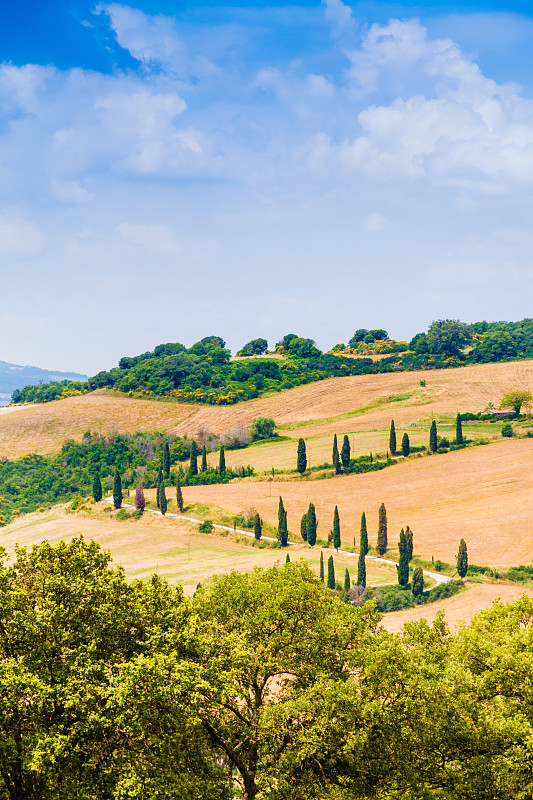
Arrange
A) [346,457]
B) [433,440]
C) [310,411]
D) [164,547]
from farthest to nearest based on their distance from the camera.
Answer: [310,411] < [433,440] < [346,457] < [164,547]

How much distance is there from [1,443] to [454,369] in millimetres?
100869

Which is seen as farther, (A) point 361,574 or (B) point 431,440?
(B) point 431,440

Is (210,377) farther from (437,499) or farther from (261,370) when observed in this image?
(437,499)

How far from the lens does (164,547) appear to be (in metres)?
86.0

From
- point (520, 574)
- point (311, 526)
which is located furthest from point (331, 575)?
point (520, 574)

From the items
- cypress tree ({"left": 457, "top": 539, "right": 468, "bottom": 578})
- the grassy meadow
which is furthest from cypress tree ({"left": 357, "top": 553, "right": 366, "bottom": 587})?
cypress tree ({"left": 457, "top": 539, "right": 468, "bottom": 578})

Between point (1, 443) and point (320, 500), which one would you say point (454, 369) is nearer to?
point (320, 500)

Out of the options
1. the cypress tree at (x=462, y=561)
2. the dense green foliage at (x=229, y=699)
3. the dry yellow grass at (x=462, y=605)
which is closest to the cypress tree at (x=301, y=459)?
the cypress tree at (x=462, y=561)

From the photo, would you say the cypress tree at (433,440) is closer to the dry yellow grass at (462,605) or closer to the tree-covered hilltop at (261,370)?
the dry yellow grass at (462,605)

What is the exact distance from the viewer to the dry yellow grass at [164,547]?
7525cm

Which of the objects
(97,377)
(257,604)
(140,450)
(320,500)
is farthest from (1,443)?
(257,604)

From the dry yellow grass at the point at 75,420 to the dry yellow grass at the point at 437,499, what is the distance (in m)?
41.6

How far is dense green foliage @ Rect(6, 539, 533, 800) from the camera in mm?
19594

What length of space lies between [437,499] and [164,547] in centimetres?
3679
